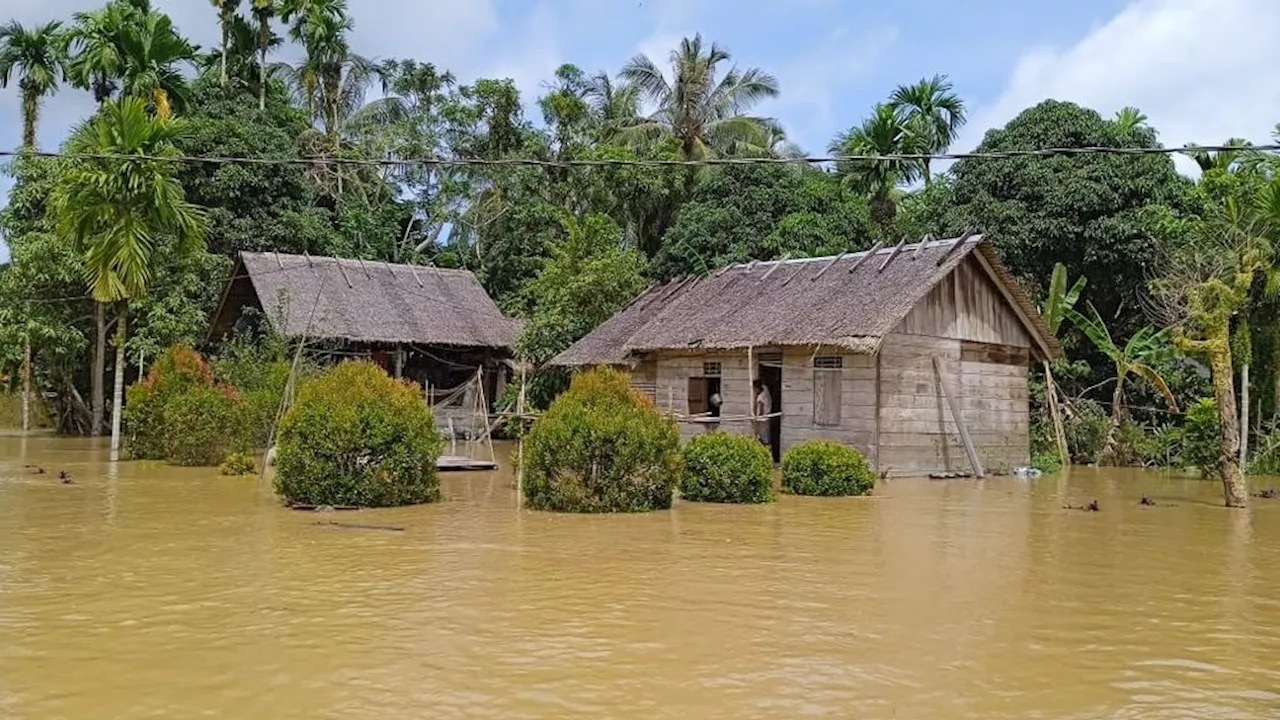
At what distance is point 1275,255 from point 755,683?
18432mm

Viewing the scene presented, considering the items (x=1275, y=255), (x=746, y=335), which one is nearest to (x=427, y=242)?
(x=746, y=335)

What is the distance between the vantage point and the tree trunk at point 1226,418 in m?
14.4

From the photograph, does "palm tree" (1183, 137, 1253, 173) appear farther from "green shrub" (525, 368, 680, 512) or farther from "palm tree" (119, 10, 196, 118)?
"palm tree" (119, 10, 196, 118)

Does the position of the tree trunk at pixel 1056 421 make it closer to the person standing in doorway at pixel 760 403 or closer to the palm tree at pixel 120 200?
the person standing in doorway at pixel 760 403

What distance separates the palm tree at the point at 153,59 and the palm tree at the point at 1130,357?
24146 mm

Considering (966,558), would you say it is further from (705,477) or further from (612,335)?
(612,335)

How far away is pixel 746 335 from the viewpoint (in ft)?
67.1

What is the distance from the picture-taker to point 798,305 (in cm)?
2078

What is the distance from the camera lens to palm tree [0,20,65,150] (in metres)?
33.4

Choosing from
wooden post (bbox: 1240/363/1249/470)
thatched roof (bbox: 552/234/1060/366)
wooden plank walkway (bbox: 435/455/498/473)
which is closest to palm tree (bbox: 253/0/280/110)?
thatched roof (bbox: 552/234/1060/366)

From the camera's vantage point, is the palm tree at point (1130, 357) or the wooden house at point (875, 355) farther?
the palm tree at point (1130, 357)

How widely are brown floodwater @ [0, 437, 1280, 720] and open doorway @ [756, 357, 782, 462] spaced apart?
24.5 ft

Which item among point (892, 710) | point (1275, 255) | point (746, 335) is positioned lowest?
point (892, 710)

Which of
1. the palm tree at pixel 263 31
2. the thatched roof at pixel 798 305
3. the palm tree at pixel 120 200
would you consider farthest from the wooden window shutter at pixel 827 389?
the palm tree at pixel 263 31
